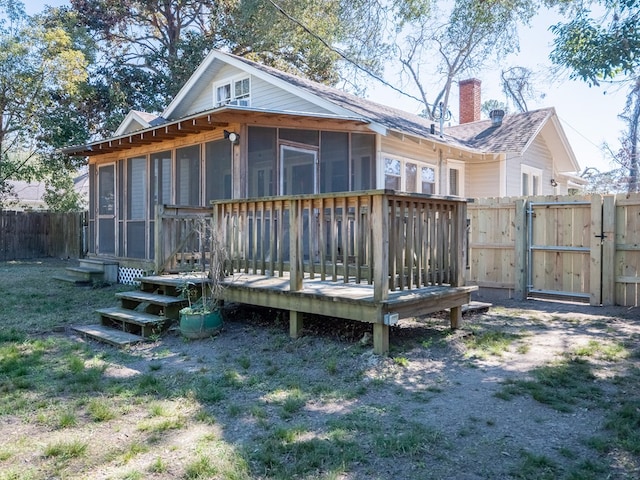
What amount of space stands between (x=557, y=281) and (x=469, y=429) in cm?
584

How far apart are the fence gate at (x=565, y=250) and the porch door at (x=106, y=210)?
8.48m

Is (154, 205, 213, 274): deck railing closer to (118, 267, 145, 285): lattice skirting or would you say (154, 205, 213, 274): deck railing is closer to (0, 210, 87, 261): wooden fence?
(118, 267, 145, 285): lattice skirting

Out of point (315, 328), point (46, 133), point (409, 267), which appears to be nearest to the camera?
point (409, 267)

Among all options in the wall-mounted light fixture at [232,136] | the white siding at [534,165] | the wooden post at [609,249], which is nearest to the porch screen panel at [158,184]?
the wall-mounted light fixture at [232,136]

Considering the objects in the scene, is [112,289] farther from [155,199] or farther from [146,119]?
A: [146,119]

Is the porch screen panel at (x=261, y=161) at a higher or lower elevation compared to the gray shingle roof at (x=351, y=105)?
lower

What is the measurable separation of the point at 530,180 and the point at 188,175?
10.7 metres

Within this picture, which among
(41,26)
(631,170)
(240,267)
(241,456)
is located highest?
(41,26)

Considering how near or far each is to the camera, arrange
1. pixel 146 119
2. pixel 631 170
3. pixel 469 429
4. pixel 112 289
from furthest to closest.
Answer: pixel 631 170
pixel 146 119
pixel 112 289
pixel 469 429

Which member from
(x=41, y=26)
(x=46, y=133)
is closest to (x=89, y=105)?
(x=46, y=133)

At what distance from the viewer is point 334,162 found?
9.02m

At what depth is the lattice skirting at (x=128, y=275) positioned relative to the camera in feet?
32.2

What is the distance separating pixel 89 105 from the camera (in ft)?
60.6

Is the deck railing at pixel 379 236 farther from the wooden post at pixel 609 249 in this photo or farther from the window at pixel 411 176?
the window at pixel 411 176
